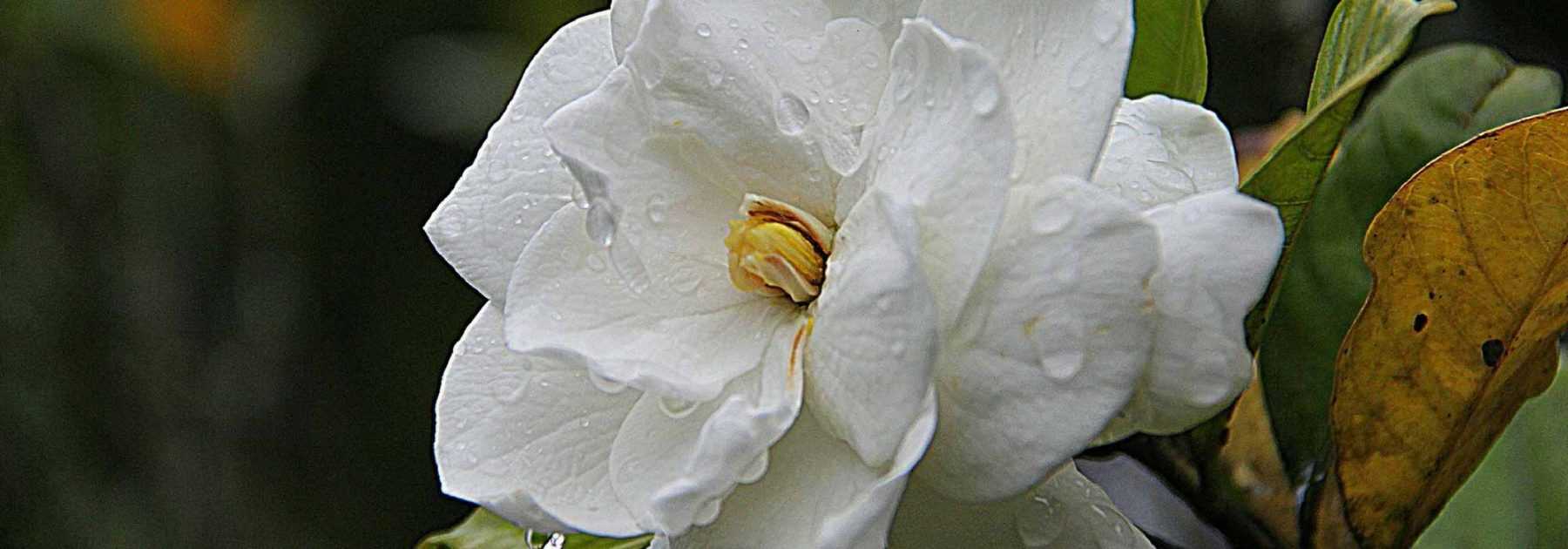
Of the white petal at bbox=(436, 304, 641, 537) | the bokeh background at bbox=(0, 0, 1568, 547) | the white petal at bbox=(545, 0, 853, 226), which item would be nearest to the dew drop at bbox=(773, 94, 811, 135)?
the white petal at bbox=(545, 0, 853, 226)

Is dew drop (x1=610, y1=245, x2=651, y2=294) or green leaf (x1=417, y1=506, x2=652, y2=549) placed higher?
dew drop (x1=610, y1=245, x2=651, y2=294)

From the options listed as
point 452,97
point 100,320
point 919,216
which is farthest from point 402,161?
point 919,216

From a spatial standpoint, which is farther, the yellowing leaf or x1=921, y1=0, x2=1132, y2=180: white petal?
the yellowing leaf

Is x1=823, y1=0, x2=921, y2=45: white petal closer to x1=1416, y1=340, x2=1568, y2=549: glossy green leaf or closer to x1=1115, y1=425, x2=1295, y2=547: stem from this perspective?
x1=1115, y1=425, x2=1295, y2=547: stem

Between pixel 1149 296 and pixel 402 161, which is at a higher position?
pixel 1149 296

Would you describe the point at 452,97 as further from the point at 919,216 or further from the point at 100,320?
the point at 919,216

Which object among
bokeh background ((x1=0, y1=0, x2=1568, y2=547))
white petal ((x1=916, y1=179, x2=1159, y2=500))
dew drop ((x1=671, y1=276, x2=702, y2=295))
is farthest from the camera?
bokeh background ((x1=0, y1=0, x2=1568, y2=547))

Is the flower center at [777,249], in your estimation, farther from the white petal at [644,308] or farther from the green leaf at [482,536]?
the green leaf at [482,536]
